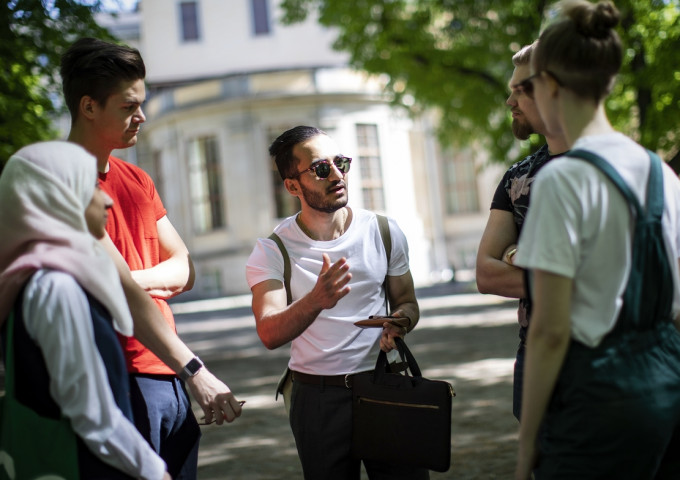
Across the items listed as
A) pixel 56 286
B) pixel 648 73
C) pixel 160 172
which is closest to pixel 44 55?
pixel 648 73

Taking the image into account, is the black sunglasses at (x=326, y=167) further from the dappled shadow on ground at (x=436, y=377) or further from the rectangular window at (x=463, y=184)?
the rectangular window at (x=463, y=184)

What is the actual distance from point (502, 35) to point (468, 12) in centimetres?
112

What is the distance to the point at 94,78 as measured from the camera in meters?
2.73

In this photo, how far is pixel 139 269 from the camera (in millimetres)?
2887

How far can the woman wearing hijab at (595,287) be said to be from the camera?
6.66 ft

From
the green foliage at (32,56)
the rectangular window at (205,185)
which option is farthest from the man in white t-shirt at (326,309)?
the rectangular window at (205,185)

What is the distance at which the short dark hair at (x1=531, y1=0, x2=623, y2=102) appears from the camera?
2.12 meters

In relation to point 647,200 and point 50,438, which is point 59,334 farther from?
point 647,200

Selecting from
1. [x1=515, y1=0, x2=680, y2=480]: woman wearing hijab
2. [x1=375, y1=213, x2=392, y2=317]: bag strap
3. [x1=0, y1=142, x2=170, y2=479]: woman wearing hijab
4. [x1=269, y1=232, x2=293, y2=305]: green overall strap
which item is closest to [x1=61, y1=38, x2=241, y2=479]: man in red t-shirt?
[x1=0, y1=142, x2=170, y2=479]: woman wearing hijab

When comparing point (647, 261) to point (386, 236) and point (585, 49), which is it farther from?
point (386, 236)

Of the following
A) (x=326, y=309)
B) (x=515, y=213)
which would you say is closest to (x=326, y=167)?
(x=326, y=309)

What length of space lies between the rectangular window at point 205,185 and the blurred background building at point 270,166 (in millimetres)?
43

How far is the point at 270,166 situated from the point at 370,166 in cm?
420

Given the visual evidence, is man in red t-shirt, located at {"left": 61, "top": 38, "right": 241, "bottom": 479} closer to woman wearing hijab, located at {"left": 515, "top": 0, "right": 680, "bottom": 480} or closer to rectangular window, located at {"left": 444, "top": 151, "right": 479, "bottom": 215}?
woman wearing hijab, located at {"left": 515, "top": 0, "right": 680, "bottom": 480}
